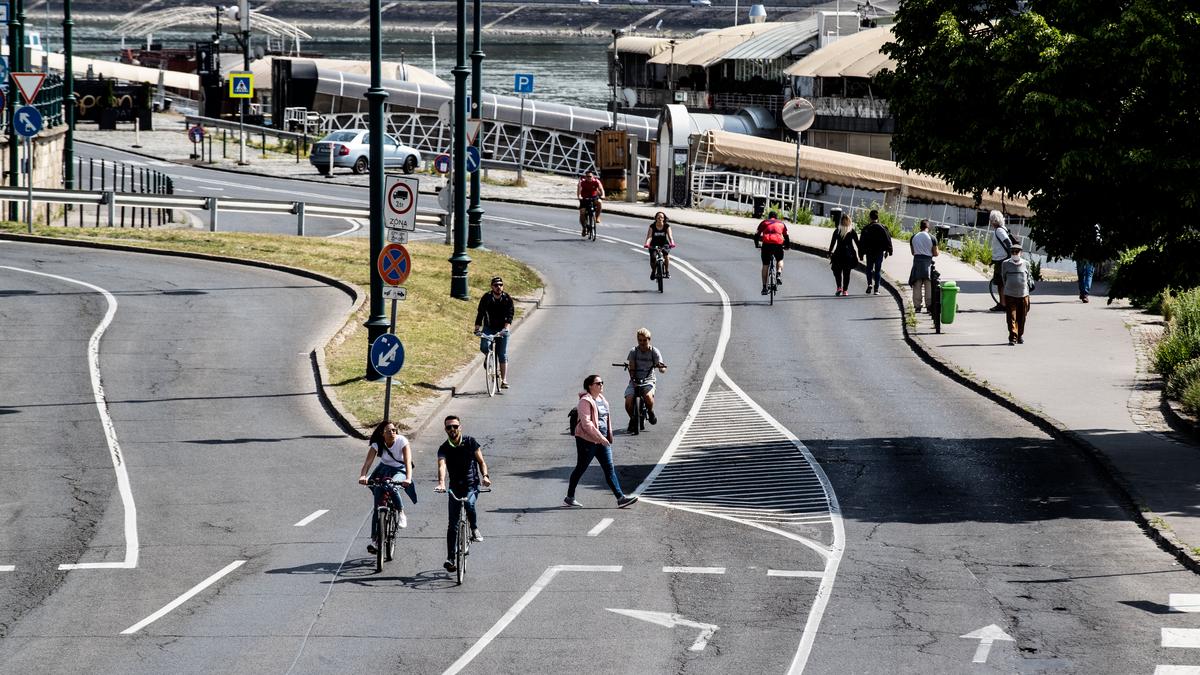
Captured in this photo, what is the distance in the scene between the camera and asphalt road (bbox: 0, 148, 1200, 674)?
1319 cm

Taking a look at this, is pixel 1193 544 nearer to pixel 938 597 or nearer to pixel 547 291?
pixel 938 597

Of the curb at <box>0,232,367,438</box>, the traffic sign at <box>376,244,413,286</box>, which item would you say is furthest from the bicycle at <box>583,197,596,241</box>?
the traffic sign at <box>376,244,413,286</box>

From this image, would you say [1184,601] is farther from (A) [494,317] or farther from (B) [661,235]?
(B) [661,235]

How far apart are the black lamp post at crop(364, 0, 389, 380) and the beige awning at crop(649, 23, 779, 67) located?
203 feet

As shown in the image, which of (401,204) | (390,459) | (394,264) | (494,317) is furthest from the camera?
(494,317)

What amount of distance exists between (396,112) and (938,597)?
63822mm

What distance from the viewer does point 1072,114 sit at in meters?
18.1

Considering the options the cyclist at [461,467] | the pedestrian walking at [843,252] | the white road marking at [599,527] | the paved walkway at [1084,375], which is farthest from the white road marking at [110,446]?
the pedestrian walking at [843,252]

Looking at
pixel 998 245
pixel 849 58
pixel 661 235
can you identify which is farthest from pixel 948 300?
pixel 849 58

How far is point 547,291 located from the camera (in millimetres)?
36031

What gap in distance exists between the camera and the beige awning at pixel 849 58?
233ft

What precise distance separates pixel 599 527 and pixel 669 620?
354cm

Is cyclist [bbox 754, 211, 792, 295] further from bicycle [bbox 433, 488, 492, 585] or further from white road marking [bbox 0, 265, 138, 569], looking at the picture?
bicycle [bbox 433, 488, 492, 585]

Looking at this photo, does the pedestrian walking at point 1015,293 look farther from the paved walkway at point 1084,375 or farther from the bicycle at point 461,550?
the bicycle at point 461,550
